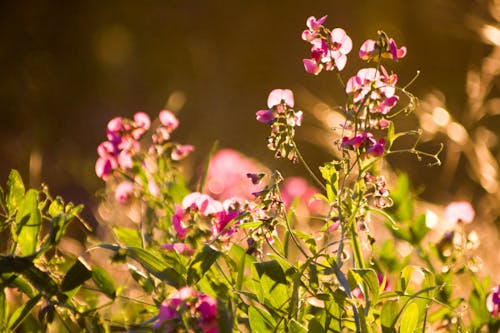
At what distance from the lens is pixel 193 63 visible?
4.16m

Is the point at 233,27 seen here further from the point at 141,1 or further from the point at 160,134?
the point at 160,134

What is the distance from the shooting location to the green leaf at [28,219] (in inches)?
40.6

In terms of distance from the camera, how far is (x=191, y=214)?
41.3 inches

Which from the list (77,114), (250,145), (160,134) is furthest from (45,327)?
(77,114)

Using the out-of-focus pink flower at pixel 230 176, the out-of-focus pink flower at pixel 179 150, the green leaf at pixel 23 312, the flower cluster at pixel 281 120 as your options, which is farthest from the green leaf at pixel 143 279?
the out-of-focus pink flower at pixel 230 176

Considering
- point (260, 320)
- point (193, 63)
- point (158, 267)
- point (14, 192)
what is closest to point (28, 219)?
point (14, 192)

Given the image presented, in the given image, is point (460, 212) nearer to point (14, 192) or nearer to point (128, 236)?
point (128, 236)

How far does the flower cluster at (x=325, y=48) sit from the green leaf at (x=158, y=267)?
28 cm

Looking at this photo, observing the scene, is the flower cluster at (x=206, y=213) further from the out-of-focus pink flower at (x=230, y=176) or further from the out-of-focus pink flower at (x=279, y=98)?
the out-of-focus pink flower at (x=230, y=176)

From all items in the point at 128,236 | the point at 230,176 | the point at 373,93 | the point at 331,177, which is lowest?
the point at 230,176

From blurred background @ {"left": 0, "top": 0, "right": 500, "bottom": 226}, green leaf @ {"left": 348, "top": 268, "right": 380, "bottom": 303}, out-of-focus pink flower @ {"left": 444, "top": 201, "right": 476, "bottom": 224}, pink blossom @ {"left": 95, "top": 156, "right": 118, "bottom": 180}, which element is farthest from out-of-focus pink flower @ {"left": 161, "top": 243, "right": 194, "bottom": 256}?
blurred background @ {"left": 0, "top": 0, "right": 500, "bottom": 226}

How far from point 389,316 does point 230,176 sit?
89 centimetres

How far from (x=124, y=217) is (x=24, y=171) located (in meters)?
0.64

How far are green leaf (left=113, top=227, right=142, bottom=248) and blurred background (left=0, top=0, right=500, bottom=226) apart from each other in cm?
213
